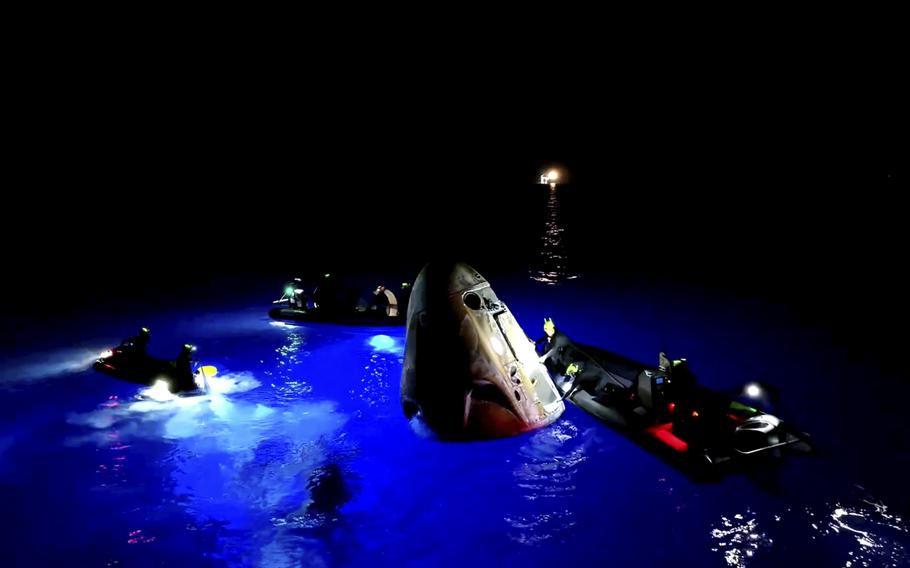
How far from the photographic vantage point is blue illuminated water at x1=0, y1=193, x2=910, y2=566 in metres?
7.79

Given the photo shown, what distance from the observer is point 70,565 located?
24.5ft

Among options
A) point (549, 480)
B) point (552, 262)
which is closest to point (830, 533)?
point (549, 480)

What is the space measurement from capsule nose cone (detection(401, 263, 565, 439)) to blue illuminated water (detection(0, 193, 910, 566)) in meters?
0.69

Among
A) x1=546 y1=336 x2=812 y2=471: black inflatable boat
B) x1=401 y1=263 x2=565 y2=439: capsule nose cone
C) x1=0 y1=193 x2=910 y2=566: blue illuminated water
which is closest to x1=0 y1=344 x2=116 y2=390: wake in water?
→ x1=0 y1=193 x2=910 y2=566: blue illuminated water

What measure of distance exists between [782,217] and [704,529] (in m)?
67.5

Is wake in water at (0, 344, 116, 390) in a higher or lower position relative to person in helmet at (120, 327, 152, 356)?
lower

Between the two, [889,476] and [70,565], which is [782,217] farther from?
[70,565]

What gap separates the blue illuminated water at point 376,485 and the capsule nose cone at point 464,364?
2.26 feet

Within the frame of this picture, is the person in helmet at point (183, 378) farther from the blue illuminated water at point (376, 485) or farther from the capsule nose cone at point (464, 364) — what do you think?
the capsule nose cone at point (464, 364)

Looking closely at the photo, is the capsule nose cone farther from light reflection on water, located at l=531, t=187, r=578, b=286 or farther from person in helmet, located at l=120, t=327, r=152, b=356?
light reflection on water, located at l=531, t=187, r=578, b=286

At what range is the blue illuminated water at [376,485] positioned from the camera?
25.5 ft

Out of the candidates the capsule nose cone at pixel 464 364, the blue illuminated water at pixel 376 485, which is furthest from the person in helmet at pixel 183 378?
the capsule nose cone at pixel 464 364

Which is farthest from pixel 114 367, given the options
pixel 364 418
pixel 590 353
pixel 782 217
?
pixel 782 217

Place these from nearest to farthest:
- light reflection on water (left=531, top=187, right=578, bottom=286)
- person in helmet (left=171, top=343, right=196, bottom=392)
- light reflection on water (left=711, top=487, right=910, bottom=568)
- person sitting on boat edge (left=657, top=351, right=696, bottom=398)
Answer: light reflection on water (left=711, top=487, right=910, bottom=568) → person sitting on boat edge (left=657, top=351, right=696, bottom=398) → person in helmet (left=171, top=343, right=196, bottom=392) → light reflection on water (left=531, top=187, right=578, bottom=286)
